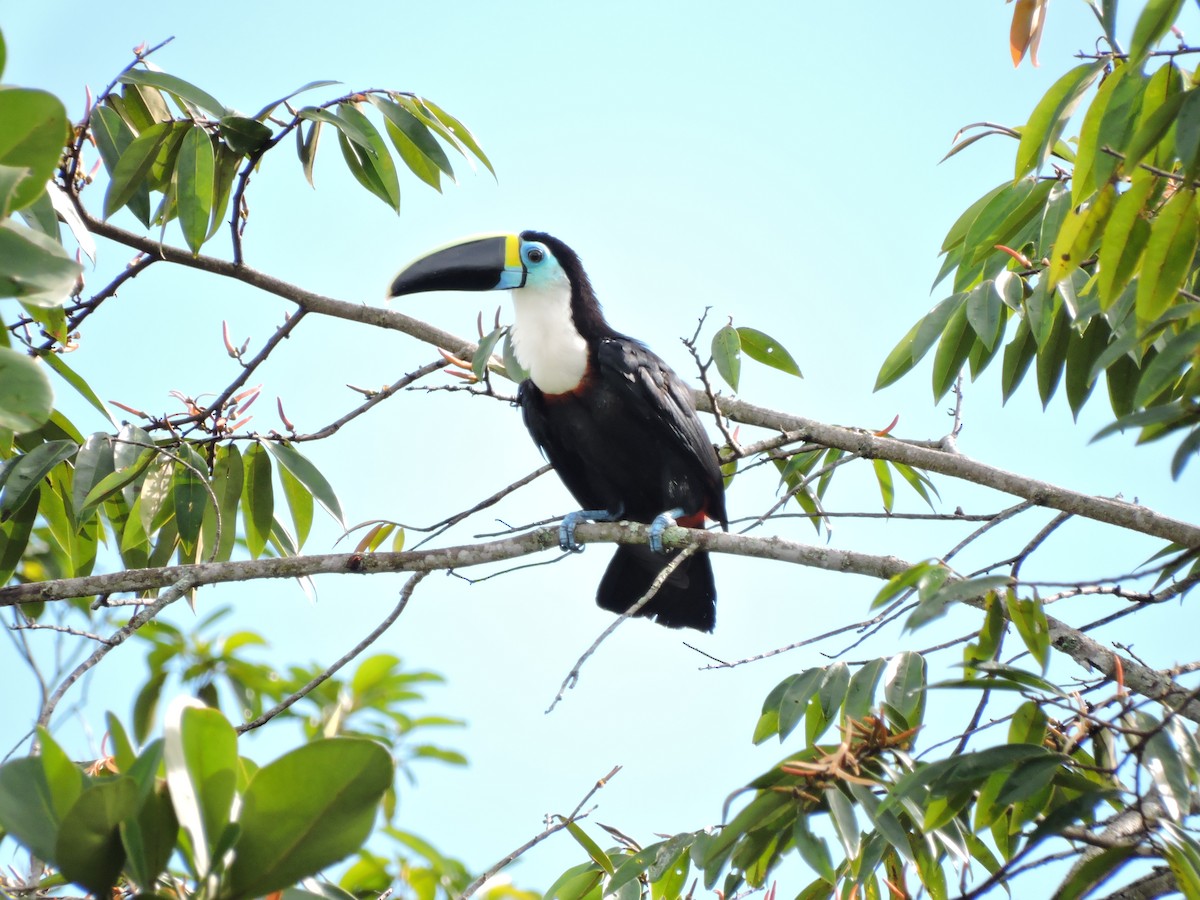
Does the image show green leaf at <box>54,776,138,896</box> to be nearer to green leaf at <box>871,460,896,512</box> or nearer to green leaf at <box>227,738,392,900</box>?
green leaf at <box>227,738,392,900</box>

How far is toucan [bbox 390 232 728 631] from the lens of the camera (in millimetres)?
4469

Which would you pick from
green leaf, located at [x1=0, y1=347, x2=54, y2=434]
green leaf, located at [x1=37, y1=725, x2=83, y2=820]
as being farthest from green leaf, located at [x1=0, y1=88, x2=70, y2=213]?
green leaf, located at [x1=37, y1=725, x2=83, y2=820]

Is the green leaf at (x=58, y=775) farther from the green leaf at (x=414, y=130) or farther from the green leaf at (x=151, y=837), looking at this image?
the green leaf at (x=414, y=130)

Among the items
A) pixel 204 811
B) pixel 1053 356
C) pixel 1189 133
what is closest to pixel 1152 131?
pixel 1189 133

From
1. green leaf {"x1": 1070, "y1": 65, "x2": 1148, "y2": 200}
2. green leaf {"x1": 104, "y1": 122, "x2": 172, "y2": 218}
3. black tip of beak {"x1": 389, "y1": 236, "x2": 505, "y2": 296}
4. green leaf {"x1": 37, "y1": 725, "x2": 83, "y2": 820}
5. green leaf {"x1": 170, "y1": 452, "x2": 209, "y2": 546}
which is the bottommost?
green leaf {"x1": 37, "y1": 725, "x2": 83, "y2": 820}

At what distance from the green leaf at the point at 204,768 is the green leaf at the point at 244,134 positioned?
7.46 ft

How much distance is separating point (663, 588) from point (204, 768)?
125 inches

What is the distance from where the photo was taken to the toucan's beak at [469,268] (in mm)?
4980

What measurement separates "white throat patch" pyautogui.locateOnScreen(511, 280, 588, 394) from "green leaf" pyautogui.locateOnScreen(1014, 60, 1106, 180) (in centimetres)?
228

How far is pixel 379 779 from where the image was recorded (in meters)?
1.47

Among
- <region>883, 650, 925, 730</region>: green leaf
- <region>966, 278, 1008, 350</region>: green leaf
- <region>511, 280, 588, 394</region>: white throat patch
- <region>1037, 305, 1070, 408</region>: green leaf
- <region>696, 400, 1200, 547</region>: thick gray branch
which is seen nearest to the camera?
<region>883, 650, 925, 730</region>: green leaf

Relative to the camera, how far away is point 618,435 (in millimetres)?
4512

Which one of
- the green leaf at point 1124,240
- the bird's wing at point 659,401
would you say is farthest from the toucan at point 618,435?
the green leaf at point 1124,240

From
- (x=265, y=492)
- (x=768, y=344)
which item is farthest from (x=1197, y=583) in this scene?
(x=265, y=492)
